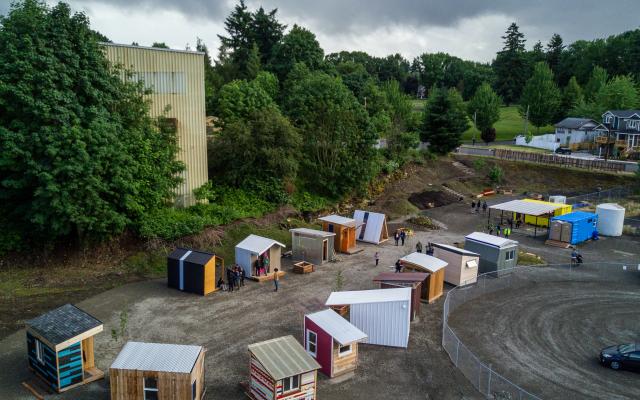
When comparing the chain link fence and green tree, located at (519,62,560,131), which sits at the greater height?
green tree, located at (519,62,560,131)

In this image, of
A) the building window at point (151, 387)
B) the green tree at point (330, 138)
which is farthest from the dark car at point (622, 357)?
the green tree at point (330, 138)

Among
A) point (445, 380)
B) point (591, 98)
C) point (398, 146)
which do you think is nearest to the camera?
point (445, 380)

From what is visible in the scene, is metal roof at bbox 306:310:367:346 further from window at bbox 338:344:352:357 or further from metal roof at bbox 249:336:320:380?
metal roof at bbox 249:336:320:380

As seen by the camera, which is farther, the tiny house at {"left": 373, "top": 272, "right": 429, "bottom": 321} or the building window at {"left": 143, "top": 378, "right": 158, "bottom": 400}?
the tiny house at {"left": 373, "top": 272, "right": 429, "bottom": 321}

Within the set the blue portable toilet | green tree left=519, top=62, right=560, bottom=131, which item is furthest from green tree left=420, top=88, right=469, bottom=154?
the blue portable toilet

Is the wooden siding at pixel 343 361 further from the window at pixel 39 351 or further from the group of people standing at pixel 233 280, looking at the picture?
the window at pixel 39 351

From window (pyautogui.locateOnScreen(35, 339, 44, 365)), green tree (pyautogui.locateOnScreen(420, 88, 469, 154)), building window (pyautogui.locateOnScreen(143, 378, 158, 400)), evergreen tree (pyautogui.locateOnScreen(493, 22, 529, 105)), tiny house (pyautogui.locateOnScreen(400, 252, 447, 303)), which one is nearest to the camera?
building window (pyautogui.locateOnScreen(143, 378, 158, 400))

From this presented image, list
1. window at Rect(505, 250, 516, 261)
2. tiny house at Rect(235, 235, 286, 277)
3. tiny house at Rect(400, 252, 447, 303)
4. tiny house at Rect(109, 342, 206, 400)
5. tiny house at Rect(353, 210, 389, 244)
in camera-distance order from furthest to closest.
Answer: tiny house at Rect(353, 210, 389, 244) < window at Rect(505, 250, 516, 261) < tiny house at Rect(235, 235, 286, 277) < tiny house at Rect(400, 252, 447, 303) < tiny house at Rect(109, 342, 206, 400)

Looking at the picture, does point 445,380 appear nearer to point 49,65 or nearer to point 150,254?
point 150,254

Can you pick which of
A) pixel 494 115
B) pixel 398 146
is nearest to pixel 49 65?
pixel 398 146
